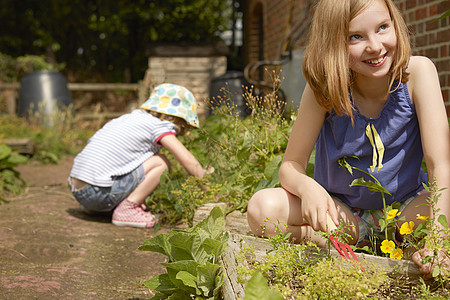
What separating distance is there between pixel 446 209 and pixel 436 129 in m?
0.29

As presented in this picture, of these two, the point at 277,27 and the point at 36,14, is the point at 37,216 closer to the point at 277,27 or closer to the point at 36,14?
the point at 277,27

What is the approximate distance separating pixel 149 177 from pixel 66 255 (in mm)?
895

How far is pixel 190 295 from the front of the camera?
1.63m

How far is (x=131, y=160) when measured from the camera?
318 centimetres

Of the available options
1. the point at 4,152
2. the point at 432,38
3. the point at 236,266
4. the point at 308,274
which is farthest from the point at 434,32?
the point at 4,152

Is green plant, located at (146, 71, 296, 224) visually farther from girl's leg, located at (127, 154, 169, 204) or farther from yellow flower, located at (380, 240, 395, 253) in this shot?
yellow flower, located at (380, 240, 395, 253)

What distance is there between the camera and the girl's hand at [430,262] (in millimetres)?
1380

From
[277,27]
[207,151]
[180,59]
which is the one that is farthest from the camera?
[180,59]

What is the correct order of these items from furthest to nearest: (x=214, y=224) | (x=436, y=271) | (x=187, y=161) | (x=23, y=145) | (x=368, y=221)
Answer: (x=23, y=145), (x=187, y=161), (x=368, y=221), (x=214, y=224), (x=436, y=271)

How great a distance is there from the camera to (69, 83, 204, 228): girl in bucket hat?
312 centimetres

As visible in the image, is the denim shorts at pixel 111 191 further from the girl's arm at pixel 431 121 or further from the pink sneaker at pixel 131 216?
the girl's arm at pixel 431 121

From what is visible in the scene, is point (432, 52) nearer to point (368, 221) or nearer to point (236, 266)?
point (368, 221)

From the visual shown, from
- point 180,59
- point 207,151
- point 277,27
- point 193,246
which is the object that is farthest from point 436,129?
point 180,59

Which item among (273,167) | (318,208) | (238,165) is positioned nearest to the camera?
(318,208)
